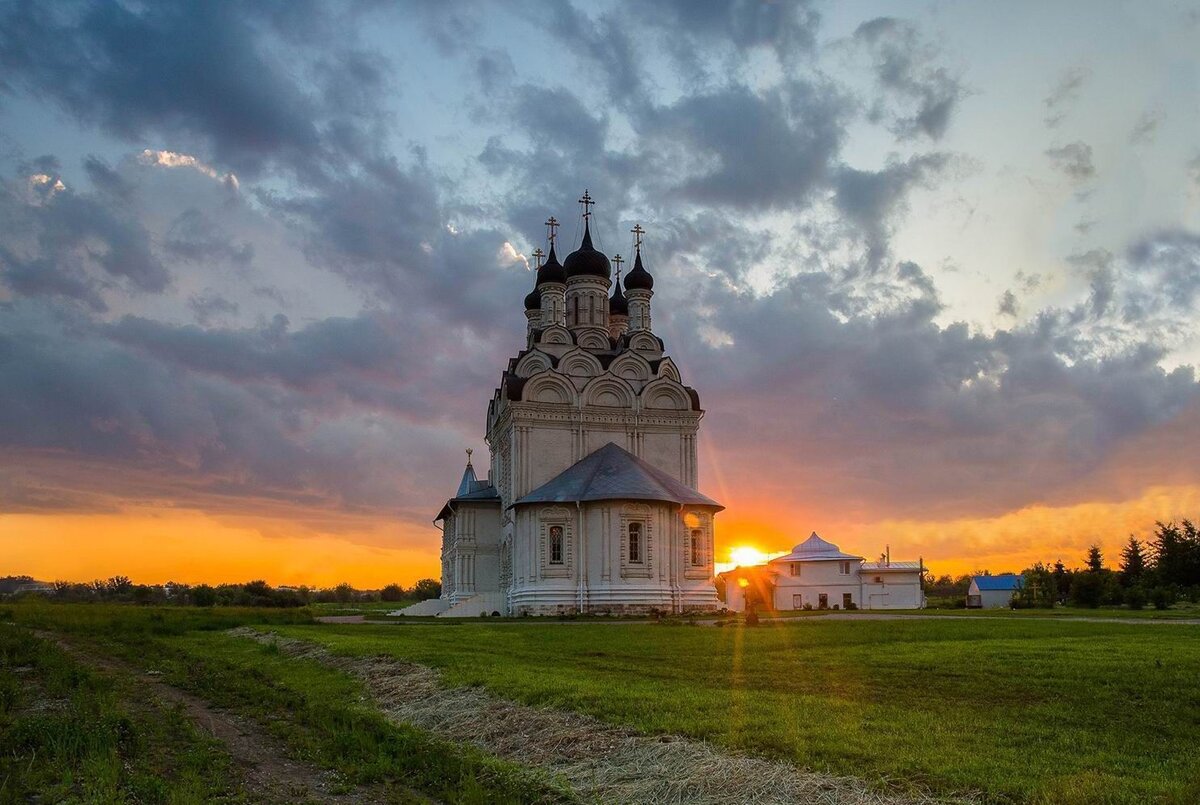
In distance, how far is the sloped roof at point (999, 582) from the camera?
62.5m

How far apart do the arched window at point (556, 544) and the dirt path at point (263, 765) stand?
2219 centimetres

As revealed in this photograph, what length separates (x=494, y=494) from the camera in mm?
45438

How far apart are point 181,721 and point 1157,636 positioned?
54.1ft

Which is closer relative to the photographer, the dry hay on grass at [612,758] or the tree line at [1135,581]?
the dry hay on grass at [612,758]

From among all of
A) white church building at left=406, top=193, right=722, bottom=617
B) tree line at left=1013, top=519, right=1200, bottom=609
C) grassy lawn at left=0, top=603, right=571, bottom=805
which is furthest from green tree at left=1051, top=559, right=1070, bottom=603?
grassy lawn at left=0, top=603, right=571, bottom=805

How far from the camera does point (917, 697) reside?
1191 centimetres

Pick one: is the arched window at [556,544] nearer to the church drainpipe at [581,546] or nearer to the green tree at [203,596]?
the church drainpipe at [581,546]

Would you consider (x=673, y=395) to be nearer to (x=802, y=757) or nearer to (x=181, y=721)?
(x=181, y=721)

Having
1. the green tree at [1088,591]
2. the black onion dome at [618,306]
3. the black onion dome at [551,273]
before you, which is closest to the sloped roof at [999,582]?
the green tree at [1088,591]

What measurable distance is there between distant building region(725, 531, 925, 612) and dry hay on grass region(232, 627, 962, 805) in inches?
1639

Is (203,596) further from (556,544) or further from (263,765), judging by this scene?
(263,765)

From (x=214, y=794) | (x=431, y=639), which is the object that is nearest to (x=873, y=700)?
(x=214, y=794)

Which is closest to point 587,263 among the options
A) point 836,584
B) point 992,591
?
point 836,584

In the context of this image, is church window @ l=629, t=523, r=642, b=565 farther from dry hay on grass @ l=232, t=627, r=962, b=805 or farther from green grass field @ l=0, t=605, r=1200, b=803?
dry hay on grass @ l=232, t=627, r=962, b=805
